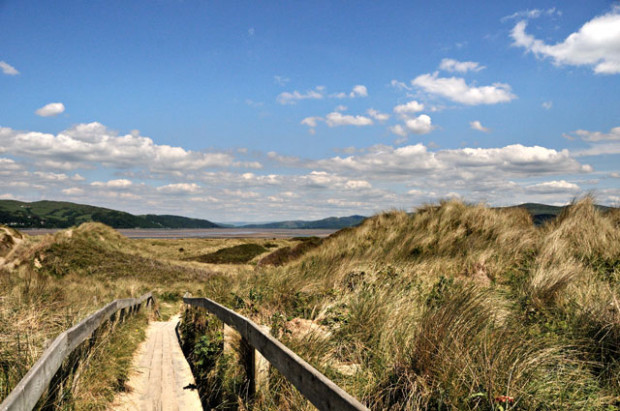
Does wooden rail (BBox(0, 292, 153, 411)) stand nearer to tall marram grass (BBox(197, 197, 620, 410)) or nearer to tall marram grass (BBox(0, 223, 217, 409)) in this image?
tall marram grass (BBox(0, 223, 217, 409))

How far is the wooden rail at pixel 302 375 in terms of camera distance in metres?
2.63

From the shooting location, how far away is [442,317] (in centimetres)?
457

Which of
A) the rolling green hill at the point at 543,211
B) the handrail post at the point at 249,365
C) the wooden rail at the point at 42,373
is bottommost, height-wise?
the handrail post at the point at 249,365

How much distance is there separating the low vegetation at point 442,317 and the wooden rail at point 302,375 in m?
0.45

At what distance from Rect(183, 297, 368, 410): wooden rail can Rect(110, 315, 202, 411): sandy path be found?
170cm

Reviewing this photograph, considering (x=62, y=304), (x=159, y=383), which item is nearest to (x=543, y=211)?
(x=159, y=383)

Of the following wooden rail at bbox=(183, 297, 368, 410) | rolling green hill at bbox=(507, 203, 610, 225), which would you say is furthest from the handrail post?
rolling green hill at bbox=(507, 203, 610, 225)

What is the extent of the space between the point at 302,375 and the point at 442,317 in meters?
2.08

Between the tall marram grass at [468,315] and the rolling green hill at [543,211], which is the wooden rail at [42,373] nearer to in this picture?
the tall marram grass at [468,315]

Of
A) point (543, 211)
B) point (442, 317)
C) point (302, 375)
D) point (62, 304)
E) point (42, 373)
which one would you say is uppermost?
point (543, 211)

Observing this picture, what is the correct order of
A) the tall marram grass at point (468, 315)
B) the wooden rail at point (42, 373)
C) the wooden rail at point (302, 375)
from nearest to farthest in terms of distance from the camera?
1. the wooden rail at point (302, 375)
2. the wooden rail at point (42, 373)
3. the tall marram grass at point (468, 315)

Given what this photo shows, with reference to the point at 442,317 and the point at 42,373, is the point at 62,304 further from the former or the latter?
the point at 442,317

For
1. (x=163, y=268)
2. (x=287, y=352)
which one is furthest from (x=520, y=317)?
(x=163, y=268)

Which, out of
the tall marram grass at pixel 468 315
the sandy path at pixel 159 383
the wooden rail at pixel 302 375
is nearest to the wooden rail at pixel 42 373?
the sandy path at pixel 159 383
